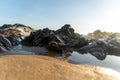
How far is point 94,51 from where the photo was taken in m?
28.2

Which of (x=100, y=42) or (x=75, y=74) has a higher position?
(x=100, y=42)

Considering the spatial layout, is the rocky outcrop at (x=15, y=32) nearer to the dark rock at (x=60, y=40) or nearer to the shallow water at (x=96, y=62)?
the dark rock at (x=60, y=40)

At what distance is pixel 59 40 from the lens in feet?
106

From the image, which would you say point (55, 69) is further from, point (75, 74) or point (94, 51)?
point (94, 51)

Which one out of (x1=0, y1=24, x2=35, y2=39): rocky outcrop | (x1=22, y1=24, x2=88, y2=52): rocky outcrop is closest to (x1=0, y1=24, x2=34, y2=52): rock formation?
(x1=0, y1=24, x2=35, y2=39): rocky outcrop

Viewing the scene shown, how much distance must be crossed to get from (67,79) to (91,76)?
2.20 metres

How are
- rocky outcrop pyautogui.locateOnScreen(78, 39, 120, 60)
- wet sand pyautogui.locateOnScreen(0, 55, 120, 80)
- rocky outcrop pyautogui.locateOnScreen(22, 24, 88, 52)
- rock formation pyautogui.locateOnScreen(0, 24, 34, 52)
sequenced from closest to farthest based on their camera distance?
wet sand pyautogui.locateOnScreen(0, 55, 120, 80), rock formation pyautogui.locateOnScreen(0, 24, 34, 52), rocky outcrop pyautogui.locateOnScreen(78, 39, 120, 60), rocky outcrop pyautogui.locateOnScreen(22, 24, 88, 52)

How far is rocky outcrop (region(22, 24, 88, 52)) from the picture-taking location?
1184 inches

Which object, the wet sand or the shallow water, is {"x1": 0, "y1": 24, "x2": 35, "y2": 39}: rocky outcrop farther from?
the wet sand

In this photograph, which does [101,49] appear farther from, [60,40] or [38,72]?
[38,72]

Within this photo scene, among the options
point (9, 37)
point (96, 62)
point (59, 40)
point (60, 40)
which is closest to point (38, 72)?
point (96, 62)

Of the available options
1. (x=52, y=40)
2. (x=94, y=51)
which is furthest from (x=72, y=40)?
(x=94, y=51)

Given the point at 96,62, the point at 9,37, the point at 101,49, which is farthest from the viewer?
the point at 9,37

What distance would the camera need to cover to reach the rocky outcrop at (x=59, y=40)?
3007 cm
